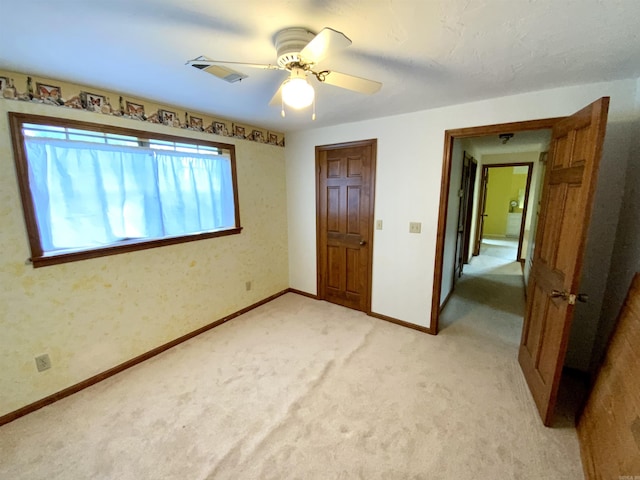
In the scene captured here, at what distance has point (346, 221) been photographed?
10.5 ft

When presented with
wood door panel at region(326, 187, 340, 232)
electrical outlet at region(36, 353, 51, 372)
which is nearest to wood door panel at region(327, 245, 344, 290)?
wood door panel at region(326, 187, 340, 232)

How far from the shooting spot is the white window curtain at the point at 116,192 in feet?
5.89

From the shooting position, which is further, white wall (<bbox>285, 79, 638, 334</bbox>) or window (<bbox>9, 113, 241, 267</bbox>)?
white wall (<bbox>285, 79, 638, 334</bbox>)

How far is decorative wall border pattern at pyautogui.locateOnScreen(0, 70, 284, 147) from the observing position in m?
1.65

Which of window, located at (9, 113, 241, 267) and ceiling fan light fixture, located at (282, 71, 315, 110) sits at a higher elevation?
ceiling fan light fixture, located at (282, 71, 315, 110)

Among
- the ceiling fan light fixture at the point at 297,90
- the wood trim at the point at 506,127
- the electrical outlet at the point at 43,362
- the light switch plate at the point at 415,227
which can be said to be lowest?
the electrical outlet at the point at 43,362

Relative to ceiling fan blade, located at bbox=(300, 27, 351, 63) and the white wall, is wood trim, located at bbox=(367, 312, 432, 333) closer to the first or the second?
the white wall

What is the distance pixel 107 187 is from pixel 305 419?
2223 mm

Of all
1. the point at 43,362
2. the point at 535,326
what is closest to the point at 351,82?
the point at 535,326

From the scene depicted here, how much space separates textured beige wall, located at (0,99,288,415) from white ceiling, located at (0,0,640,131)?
0.61 m

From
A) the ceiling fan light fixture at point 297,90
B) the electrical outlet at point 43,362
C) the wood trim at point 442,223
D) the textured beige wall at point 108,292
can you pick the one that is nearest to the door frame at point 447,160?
the wood trim at point 442,223

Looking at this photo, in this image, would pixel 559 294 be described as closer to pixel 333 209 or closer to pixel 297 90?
pixel 297 90

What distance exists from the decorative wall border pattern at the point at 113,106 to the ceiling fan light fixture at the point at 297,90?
1.61 meters

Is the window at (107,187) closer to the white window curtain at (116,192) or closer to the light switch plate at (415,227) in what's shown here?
the white window curtain at (116,192)
